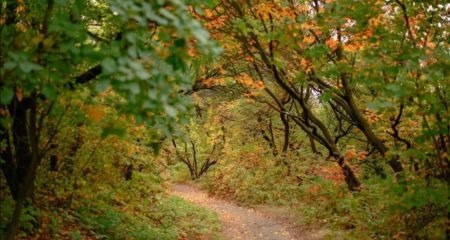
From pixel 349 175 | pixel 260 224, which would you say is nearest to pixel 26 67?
pixel 349 175

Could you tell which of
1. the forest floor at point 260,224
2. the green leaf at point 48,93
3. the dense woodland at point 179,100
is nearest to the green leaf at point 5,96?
the dense woodland at point 179,100

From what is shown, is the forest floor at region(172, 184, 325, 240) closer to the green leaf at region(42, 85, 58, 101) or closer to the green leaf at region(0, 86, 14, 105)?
the green leaf at region(42, 85, 58, 101)

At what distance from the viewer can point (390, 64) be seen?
5250 millimetres

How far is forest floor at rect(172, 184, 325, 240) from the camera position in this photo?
522 inches

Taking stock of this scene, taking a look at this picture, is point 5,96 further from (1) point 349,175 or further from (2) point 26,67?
(1) point 349,175

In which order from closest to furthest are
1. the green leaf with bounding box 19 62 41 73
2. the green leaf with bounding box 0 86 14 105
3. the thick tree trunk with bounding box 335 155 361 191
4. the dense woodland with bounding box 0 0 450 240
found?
the green leaf with bounding box 19 62 41 73 → the green leaf with bounding box 0 86 14 105 → the dense woodland with bounding box 0 0 450 240 → the thick tree trunk with bounding box 335 155 361 191

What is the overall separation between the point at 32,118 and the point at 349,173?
7.05 m

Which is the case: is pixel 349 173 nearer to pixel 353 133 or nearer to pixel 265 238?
pixel 265 238

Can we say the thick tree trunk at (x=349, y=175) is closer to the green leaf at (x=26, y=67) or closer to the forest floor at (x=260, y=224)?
the forest floor at (x=260, y=224)

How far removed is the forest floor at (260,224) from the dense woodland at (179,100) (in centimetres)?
62

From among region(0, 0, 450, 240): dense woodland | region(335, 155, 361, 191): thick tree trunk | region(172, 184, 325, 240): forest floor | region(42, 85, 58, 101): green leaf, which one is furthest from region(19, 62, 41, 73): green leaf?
region(172, 184, 325, 240): forest floor

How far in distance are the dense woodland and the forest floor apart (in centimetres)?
62

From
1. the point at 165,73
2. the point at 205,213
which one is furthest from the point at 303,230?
the point at 165,73

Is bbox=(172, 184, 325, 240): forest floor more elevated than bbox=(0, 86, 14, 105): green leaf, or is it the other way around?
bbox=(0, 86, 14, 105): green leaf
